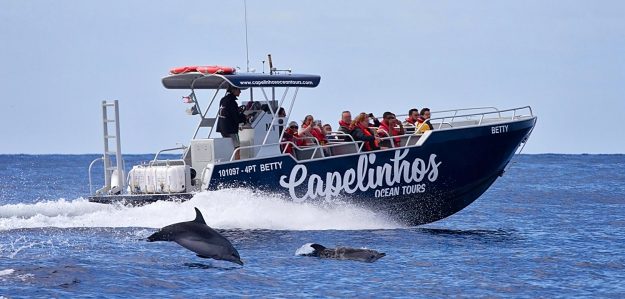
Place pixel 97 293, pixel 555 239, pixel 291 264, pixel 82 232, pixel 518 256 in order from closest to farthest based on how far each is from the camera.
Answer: pixel 97 293 → pixel 291 264 → pixel 518 256 → pixel 82 232 → pixel 555 239

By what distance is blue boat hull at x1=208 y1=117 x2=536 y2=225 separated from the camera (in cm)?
2108

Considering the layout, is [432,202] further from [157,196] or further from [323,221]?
[157,196]

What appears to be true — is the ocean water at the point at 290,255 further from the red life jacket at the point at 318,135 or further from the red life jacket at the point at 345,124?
the red life jacket at the point at 345,124

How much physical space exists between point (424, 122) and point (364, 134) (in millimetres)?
1365

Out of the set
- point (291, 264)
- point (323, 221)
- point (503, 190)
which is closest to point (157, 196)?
point (323, 221)

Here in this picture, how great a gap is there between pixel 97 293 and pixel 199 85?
8.73 metres

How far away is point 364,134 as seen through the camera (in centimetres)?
2197

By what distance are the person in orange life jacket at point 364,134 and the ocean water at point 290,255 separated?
4.25ft

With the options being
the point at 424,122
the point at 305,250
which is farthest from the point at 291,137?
the point at 305,250

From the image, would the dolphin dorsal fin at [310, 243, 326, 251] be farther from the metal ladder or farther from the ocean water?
the metal ladder

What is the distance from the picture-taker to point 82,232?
65.9 feet

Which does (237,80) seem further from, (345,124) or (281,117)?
(345,124)

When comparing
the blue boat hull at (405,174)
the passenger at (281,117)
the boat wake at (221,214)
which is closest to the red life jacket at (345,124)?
the blue boat hull at (405,174)

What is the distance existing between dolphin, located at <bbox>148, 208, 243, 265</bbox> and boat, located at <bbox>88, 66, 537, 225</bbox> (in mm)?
3883
